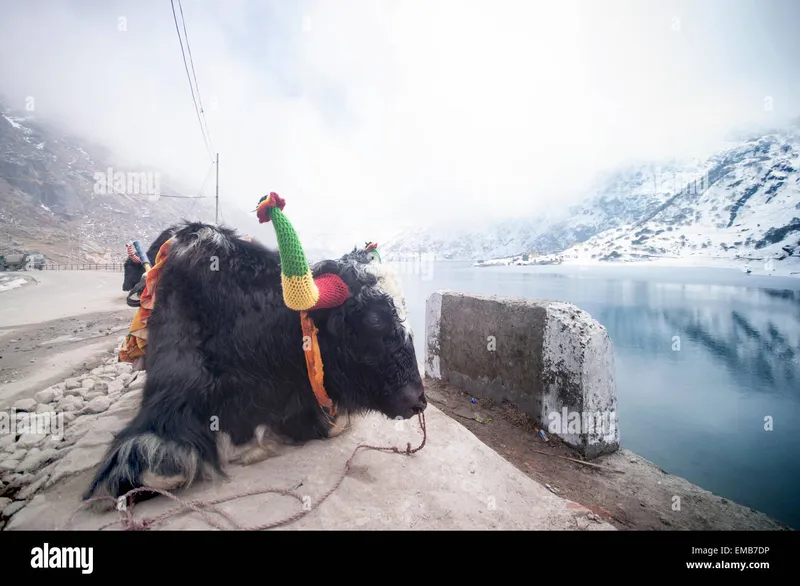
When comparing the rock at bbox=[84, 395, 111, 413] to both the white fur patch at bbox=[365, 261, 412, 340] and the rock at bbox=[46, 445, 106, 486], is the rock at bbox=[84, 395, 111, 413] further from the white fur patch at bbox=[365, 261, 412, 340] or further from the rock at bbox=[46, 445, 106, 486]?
the white fur patch at bbox=[365, 261, 412, 340]

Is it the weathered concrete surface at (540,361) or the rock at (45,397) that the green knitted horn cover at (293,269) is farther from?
the rock at (45,397)

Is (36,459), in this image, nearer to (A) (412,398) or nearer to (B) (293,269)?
(B) (293,269)

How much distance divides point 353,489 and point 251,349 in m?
1.09

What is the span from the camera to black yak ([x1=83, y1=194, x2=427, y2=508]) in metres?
2.09

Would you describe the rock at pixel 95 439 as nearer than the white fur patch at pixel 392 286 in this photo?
No

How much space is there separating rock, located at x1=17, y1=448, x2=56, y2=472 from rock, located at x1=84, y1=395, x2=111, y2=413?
0.85 meters

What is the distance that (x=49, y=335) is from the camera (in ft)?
27.1

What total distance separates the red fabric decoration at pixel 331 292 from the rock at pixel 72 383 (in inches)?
174

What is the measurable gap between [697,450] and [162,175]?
5420 inches

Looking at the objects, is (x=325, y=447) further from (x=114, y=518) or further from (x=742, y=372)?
(x=742, y=372)

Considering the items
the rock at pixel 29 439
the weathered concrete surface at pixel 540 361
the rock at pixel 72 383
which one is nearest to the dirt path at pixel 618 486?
the weathered concrete surface at pixel 540 361

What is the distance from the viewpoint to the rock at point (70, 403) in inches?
151

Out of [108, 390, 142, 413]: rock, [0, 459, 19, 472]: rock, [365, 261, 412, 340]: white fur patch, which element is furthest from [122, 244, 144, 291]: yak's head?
[365, 261, 412, 340]: white fur patch

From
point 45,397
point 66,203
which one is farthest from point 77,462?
point 66,203
